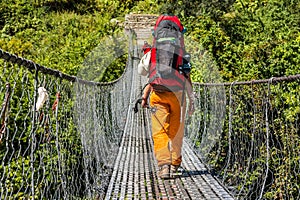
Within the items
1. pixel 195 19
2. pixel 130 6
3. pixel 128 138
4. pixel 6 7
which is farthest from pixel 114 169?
pixel 130 6

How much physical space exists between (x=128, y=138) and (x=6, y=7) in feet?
28.5

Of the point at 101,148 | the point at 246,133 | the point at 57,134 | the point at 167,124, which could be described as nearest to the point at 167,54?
the point at 167,124

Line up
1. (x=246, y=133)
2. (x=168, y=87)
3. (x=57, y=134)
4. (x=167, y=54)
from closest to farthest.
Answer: (x=57, y=134)
(x=167, y=54)
(x=168, y=87)
(x=246, y=133)

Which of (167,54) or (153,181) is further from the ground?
(167,54)

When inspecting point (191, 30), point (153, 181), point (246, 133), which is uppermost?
point (191, 30)

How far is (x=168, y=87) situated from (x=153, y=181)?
60cm

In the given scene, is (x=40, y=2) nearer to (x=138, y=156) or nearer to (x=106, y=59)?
(x=106, y=59)

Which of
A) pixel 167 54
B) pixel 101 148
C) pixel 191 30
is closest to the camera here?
pixel 167 54

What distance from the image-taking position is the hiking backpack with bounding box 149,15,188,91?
2881 millimetres

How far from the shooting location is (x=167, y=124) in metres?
3.07

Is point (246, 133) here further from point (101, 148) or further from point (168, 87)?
point (168, 87)

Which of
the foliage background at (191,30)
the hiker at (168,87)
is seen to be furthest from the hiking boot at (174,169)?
the foliage background at (191,30)

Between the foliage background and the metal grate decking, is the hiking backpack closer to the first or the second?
the metal grate decking

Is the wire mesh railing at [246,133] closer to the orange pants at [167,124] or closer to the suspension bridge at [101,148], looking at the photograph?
the suspension bridge at [101,148]
